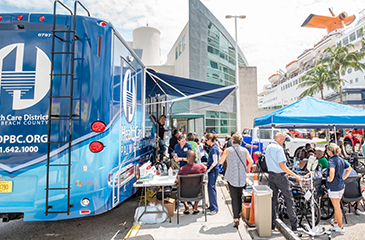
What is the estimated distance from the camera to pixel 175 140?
7461 millimetres

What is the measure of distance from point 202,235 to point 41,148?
2.94 meters

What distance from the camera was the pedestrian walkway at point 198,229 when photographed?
374cm

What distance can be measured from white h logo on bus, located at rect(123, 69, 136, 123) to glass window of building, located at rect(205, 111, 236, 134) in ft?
60.4

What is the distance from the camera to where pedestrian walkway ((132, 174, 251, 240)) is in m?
3.74

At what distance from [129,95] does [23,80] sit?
1657mm

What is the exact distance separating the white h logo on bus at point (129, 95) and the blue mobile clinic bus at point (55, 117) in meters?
0.55

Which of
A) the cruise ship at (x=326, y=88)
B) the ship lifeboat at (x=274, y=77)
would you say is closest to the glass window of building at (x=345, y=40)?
the cruise ship at (x=326, y=88)

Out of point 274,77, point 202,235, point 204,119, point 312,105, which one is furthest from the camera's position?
point 274,77

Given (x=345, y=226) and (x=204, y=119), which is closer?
(x=345, y=226)

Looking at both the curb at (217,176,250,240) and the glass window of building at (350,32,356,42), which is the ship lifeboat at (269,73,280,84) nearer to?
the glass window of building at (350,32,356,42)

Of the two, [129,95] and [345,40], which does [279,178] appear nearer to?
[129,95]

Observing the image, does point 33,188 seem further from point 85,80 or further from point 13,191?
point 85,80

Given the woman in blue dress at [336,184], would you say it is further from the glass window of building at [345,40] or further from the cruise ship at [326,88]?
the glass window of building at [345,40]

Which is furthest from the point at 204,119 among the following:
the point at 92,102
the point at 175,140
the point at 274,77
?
the point at 274,77
